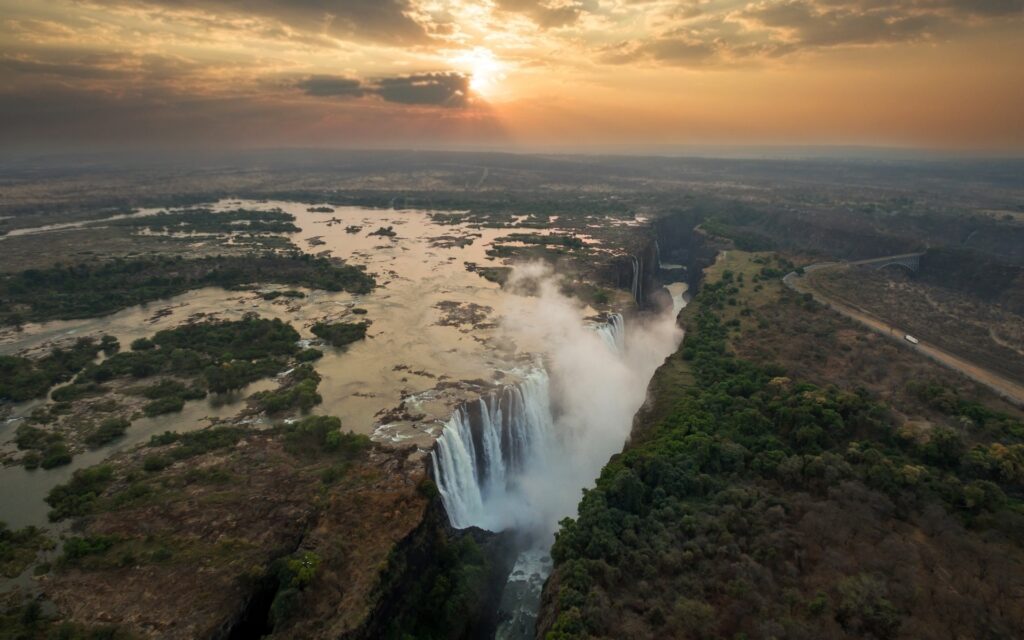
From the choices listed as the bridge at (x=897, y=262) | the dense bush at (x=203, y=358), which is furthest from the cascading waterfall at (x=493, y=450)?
the bridge at (x=897, y=262)

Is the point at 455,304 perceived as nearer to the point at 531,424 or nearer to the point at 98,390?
the point at 531,424

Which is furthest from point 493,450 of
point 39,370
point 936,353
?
point 936,353

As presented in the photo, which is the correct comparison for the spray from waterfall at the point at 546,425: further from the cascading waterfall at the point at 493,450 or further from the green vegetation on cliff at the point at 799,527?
the green vegetation on cliff at the point at 799,527

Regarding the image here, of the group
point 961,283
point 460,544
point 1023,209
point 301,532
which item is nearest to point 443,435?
point 460,544

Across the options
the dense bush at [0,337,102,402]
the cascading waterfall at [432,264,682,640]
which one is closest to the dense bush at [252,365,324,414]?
the cascading waterfall at [432,264,682,640]

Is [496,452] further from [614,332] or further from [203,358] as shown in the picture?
[203,358]
